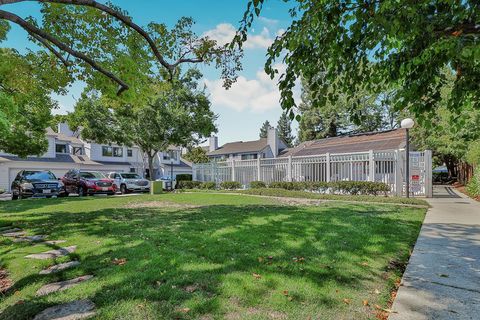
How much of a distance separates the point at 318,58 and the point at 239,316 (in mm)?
2763

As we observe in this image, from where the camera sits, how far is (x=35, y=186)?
1692 cm

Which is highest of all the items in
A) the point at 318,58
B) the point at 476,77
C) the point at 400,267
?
the point at 318,58

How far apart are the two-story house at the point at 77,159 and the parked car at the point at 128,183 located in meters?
5.71

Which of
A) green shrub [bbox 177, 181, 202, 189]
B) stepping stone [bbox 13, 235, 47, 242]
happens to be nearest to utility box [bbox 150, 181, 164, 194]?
green shrub [bbox 177, 181, 202, 189]

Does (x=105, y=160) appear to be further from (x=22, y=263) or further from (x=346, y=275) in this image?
(x=346, y=275)

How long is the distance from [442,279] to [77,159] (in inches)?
1445

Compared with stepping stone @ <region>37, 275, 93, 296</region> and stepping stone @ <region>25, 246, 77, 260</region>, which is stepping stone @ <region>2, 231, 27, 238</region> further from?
stepping stone @ <region>37, 275, 93, 296</region>

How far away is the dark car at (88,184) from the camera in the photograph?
20.0 meters

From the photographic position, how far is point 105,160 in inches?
1439

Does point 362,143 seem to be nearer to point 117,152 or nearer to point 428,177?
point 428,177

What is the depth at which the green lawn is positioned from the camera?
2.69 metres

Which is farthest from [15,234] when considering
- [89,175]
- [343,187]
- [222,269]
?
[89,175]

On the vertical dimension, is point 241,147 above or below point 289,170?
above

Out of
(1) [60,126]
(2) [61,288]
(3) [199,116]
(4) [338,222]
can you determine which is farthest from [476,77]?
(1) [60,126]
